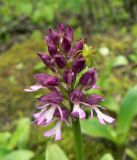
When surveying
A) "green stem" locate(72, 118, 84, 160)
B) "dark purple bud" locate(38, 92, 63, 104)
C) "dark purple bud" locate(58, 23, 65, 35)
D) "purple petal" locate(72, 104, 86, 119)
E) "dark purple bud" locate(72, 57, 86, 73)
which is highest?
"dark purple bud" locate(58, 23, 65, 35)

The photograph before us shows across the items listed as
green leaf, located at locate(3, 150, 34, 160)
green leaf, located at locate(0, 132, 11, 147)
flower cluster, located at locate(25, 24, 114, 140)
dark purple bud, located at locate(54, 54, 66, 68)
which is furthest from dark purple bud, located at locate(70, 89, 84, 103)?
green leaf, located at locate(0, 132, 11, 147)

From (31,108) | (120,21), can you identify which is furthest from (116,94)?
(120,21)

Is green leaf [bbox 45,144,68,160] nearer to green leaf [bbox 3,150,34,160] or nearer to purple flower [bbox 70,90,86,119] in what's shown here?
green leaf [bbox 3,150,34,160]

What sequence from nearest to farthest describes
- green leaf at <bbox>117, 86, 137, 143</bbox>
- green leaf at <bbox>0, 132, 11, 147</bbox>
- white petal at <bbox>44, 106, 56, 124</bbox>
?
white petal at <bbox>44, 106, 56, 124</bbox>
green leaf at <bbox>117, 86, 137, 143</bbox>
green leaf at <bbox>0, 132, 11, 147</bbox>

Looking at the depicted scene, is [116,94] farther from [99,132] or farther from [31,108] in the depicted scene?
[99,132]

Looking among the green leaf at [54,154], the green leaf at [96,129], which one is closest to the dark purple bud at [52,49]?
the green leaf at [54,154]

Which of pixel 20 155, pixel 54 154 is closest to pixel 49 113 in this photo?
pixel 54 154

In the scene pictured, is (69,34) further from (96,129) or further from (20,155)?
(96,129)
